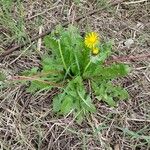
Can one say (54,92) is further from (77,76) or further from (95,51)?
(95,51)

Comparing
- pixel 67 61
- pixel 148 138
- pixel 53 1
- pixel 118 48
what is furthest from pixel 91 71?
pixel 53 1

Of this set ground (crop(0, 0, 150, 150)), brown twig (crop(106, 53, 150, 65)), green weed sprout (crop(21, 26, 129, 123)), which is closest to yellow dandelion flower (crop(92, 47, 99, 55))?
green weed sprout (crop(21, 26, 129, 123))

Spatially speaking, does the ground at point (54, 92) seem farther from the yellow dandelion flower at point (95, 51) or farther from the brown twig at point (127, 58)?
the yellow dandelion flower at point (95, 51)

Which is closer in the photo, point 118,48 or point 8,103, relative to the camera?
point 8,103

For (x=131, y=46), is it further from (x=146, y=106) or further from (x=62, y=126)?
(x=62, y=126)

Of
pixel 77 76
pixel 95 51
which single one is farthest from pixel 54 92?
pixel 95 51

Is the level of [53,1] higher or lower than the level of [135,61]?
higher

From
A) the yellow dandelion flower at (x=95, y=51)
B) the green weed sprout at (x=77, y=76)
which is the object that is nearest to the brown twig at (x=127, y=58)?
the green weed sprout at (x=77, y=76)
